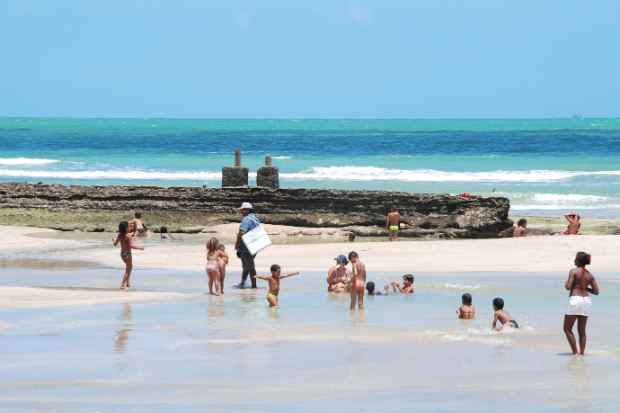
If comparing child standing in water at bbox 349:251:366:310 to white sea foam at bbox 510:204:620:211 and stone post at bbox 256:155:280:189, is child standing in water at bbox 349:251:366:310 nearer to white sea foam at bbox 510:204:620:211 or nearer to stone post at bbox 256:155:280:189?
stone post at bbox 256:155:280:189

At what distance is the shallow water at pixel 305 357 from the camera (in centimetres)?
1049

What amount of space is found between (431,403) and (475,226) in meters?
16.4

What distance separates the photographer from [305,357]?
12.6 m

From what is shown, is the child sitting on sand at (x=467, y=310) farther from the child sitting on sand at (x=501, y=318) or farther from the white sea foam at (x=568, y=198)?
the white sea foam at (x=568, y=198)

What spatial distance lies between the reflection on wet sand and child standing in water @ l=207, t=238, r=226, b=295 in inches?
64.4

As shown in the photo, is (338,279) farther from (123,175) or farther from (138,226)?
(123,175)

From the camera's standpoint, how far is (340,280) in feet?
59.6

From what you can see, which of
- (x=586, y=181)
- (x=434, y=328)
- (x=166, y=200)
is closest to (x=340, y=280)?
(x=434, y=328)

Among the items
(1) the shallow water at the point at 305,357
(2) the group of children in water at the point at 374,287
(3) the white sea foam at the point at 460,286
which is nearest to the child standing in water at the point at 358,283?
(2) the group of children in water at the point at 374,287

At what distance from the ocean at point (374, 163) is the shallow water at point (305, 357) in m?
Answer: 22.3

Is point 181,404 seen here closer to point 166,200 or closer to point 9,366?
point 9,366

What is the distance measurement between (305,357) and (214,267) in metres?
5.19

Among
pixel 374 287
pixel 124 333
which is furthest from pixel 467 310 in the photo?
pixel 124 333

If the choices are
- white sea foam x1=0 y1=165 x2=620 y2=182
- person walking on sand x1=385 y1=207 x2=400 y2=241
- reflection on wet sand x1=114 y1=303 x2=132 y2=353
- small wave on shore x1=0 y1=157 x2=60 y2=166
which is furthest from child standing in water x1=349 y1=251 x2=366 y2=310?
small wave on shore x1=0 y1=157 x2=60 y2=166
